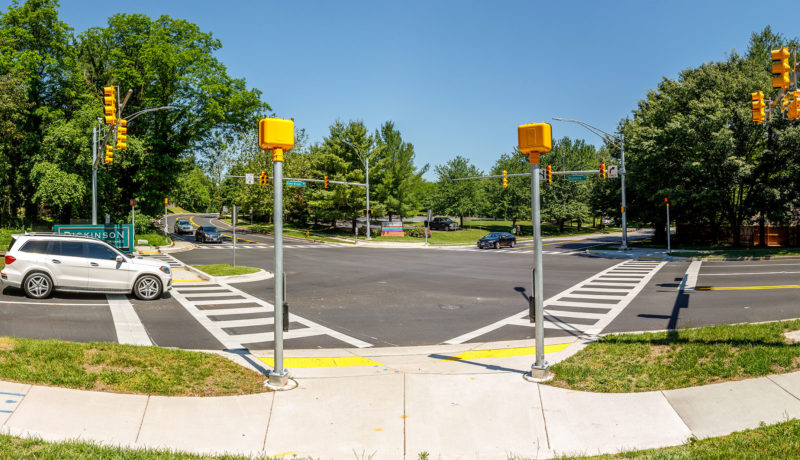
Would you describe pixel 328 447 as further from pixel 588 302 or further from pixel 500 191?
pixel 500 191

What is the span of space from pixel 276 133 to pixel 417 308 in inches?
304

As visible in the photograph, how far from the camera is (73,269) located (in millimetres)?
12961

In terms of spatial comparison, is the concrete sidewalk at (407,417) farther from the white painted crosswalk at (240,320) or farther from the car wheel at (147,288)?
the car wheel at (147,288)

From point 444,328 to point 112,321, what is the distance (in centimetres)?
698

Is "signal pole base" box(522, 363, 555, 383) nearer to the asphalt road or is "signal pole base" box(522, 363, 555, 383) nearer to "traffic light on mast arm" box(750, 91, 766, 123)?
the asphalt road

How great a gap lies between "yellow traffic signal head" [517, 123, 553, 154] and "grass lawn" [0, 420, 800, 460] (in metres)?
3.70

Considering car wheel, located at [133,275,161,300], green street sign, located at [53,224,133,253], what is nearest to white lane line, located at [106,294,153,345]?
car wheel, located at [133,275,161,300]

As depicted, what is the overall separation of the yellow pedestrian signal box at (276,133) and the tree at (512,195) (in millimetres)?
54691

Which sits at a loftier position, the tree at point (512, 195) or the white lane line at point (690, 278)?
the tree at point (512, 195)

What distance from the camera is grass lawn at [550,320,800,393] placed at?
20.1ft

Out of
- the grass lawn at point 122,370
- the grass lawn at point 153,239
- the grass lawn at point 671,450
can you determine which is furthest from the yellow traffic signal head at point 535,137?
the grass lawn at point 153,239

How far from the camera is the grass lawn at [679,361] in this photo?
6.13 metres

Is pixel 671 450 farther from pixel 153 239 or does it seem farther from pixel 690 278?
pixel 153 239

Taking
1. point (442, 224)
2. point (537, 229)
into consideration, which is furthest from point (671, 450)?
point (442, 224)
